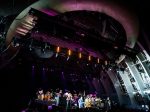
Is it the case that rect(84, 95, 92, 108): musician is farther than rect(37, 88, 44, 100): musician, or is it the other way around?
rect(84, 95, 92, 108): musician

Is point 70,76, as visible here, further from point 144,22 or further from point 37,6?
point 37,6

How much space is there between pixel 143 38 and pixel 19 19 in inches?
337

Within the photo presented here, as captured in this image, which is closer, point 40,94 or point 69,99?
point 69,99

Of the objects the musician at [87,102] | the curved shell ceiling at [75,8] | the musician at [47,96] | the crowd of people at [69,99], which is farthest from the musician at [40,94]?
the curved shell ceiling at [75,8]

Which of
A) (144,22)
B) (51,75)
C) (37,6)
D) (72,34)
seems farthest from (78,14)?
(51,75)

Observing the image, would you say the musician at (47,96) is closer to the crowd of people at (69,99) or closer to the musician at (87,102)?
the crowd of people at (69,99)

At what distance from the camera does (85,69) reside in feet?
52.9

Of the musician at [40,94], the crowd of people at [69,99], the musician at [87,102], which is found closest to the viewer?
the crowd of people at [69,99]

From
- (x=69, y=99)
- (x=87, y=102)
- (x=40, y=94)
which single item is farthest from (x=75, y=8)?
(x=87, y=102)

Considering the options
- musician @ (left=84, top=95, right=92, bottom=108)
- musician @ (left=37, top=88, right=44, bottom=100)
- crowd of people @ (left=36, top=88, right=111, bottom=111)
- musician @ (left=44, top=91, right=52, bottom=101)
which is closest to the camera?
crowd of people @ (left=36, top=88, right=111, bottom=111)

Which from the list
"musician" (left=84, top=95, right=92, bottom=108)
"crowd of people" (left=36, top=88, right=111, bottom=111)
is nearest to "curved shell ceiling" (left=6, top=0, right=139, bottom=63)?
A: "crowd of people" (left=36, top=88, right=111, bottom=111)

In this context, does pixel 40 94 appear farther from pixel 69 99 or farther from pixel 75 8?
pixel 75 8

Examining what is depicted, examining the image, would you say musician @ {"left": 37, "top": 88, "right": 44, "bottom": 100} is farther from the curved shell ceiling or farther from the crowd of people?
the curved shell ceiling

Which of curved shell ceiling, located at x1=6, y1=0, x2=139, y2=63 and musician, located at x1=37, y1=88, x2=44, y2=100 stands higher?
curved shell ceiling, located at x1=6, y1=0, x2=139, y2=63
